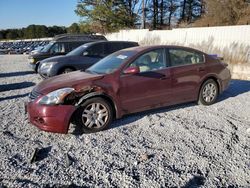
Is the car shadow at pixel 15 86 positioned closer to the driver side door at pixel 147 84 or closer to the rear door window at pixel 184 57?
the driver side door at pixel 147 84

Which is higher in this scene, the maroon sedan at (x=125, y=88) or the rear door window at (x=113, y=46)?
the rear door window at (x=113, y=46)

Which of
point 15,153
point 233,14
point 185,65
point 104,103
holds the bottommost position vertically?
point 15,153

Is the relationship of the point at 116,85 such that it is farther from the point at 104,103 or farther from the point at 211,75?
the point at 211,75

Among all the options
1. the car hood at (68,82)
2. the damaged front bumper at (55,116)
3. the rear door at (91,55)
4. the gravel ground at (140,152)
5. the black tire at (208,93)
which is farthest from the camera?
the rear door at (91,55)

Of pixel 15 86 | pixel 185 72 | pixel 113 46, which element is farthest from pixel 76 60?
pixel 185 72

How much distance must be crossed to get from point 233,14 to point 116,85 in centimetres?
1998

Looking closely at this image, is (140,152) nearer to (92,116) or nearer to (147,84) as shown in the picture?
(92,116)

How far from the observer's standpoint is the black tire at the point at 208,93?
21.2 ft

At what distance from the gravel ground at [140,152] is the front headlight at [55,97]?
1.99 ft

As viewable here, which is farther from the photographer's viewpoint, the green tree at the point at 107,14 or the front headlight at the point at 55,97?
the green tree at the point at 107,14

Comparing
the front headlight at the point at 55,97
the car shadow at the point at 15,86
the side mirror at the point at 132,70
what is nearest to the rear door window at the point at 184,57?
the side mirror at the point at 132,70

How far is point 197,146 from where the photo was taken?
14.0 ft

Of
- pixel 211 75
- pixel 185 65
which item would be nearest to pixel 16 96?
pixel 185 65

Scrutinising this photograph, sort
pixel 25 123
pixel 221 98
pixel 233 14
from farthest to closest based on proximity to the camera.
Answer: pixel 233 14 → pixel 221 98 → pixel 25 123
